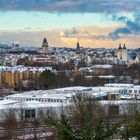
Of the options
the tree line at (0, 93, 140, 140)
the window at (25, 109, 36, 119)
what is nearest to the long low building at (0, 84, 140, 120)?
the window at (25, 109, 36, 119)

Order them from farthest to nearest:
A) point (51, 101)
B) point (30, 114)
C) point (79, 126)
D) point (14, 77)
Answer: point (14, 77) → point (51, 101) → point (30, 114) → point (79, 126)

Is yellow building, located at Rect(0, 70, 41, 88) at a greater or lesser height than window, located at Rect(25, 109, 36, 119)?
greater

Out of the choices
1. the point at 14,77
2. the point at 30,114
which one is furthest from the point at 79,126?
the point at 14,77

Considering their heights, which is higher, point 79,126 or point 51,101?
point 79,126

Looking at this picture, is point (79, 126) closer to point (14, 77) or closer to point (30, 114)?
point (30, 114)

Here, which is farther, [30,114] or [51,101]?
[51,101]

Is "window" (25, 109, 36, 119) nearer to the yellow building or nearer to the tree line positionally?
the tree line

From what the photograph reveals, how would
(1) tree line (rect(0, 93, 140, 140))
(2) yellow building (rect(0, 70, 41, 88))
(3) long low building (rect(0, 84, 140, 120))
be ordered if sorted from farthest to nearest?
(2) yellow building (rect(0, 70, 41, 88)) < (3) long low building (rect(0, 84, 140, 120)) < (1) tree line (rect(0, 93, 140, 140))

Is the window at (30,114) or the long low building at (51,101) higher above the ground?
the long low building at (51,101)

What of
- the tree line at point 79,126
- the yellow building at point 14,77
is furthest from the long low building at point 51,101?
the yellow building at point 14,77

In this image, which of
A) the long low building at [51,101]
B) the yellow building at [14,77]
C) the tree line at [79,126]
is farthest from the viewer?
the yellow building at [14,77]

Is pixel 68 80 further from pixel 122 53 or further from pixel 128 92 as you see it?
pixel 122 53

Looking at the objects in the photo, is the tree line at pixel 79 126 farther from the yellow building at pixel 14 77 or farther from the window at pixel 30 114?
the yellow building at pixel 14 77

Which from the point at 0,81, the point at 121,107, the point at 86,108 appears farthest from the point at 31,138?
the point at 0,81
